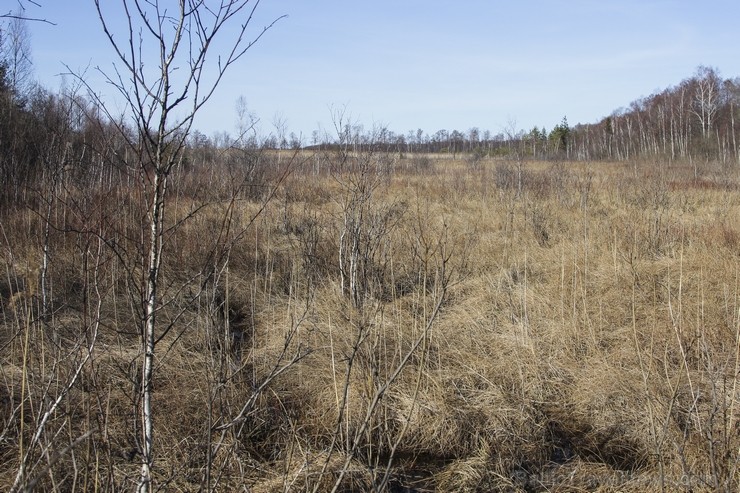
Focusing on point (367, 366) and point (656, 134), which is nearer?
point (367, 366)

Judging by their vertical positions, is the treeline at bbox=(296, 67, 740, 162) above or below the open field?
above

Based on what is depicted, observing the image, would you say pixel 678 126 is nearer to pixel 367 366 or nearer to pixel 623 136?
pixel 623 136

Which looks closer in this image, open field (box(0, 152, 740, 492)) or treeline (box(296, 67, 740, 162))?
open field (box(0, 152, 740, 492))

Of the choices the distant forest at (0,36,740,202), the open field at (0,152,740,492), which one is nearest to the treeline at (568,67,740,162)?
the distant forest at (0,36,740,202)

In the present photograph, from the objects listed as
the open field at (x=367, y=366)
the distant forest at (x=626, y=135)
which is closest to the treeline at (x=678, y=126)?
the distant forest at (x=626, y=135)

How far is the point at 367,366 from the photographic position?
3408 millimetres

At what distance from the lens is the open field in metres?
2.20

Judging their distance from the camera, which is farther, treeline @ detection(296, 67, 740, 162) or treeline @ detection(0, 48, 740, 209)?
treeline @ detection(296, 67, 740, 162)

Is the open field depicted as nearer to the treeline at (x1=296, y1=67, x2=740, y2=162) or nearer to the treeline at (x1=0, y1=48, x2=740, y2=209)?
the treeline at (x1=0, y1=48, x2=740, y2=209)

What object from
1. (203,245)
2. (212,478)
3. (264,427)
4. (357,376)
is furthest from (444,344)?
(203,245)

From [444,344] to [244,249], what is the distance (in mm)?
3515

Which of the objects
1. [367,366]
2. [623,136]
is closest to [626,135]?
[623,136]

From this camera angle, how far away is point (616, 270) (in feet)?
17.4

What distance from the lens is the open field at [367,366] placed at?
2.20 meters
